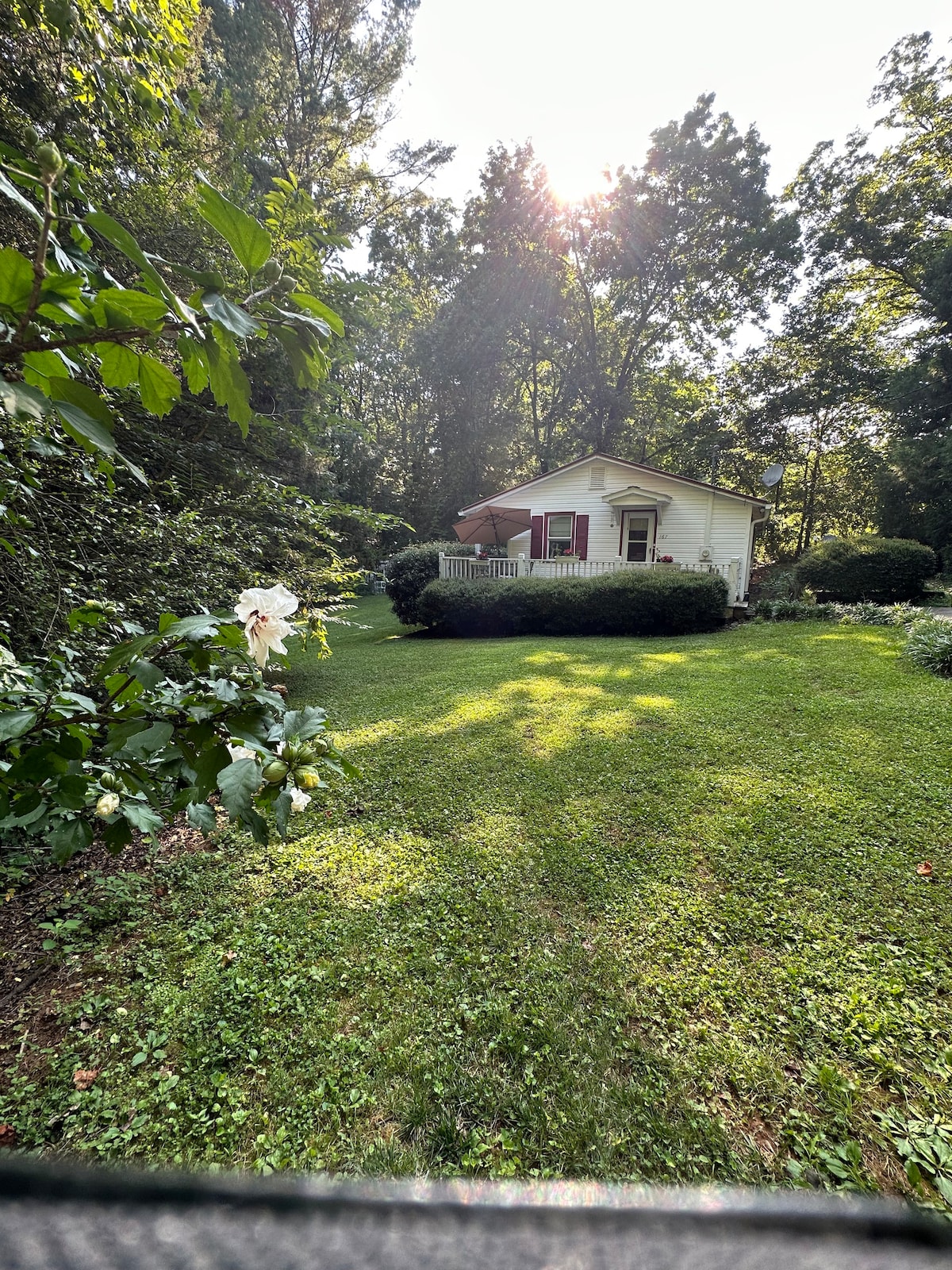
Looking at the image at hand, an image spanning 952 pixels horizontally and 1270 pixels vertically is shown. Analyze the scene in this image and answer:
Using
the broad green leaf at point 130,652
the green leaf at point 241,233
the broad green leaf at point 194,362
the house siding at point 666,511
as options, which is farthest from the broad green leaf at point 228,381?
the house siding at point 666,511

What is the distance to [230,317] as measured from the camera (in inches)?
28.0

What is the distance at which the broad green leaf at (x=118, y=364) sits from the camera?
0.76 m

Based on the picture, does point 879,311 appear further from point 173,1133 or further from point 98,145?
point 173,1133

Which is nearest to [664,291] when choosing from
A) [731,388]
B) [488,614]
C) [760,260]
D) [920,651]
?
[760,260]

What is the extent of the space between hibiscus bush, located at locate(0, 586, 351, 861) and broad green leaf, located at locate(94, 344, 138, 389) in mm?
378

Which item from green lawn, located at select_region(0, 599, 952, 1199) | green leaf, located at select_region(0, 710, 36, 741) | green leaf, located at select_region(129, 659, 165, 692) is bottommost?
green lawn, located at select_region(0, 599, 952, 1199)

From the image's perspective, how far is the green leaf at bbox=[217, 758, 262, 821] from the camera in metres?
0.81

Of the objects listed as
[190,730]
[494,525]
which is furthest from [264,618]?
[494,525]

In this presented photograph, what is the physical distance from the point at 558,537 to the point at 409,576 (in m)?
5.15

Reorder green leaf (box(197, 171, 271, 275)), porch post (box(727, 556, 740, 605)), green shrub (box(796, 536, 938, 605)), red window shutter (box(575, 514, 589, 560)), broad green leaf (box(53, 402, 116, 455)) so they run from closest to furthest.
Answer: broad green leaf (box(53, 402, 116, 455))
green leaf (box(197, 171, 271, 275))
porch post (box(727, 556, 740, 605))
green shrub (box(796, 536, 938, 605))
red window shutter (box(575, 514, 589, 560))

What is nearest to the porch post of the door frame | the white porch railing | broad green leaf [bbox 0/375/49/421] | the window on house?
the white porch railing

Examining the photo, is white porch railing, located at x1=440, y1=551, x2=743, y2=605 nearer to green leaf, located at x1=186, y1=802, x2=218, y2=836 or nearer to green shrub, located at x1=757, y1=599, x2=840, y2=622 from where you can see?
green shrub, located at x1=757, y1=599, x2=840, y2=622

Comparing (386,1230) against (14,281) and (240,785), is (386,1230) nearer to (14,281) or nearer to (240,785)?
(240,785)

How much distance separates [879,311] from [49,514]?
25369 millimetres
